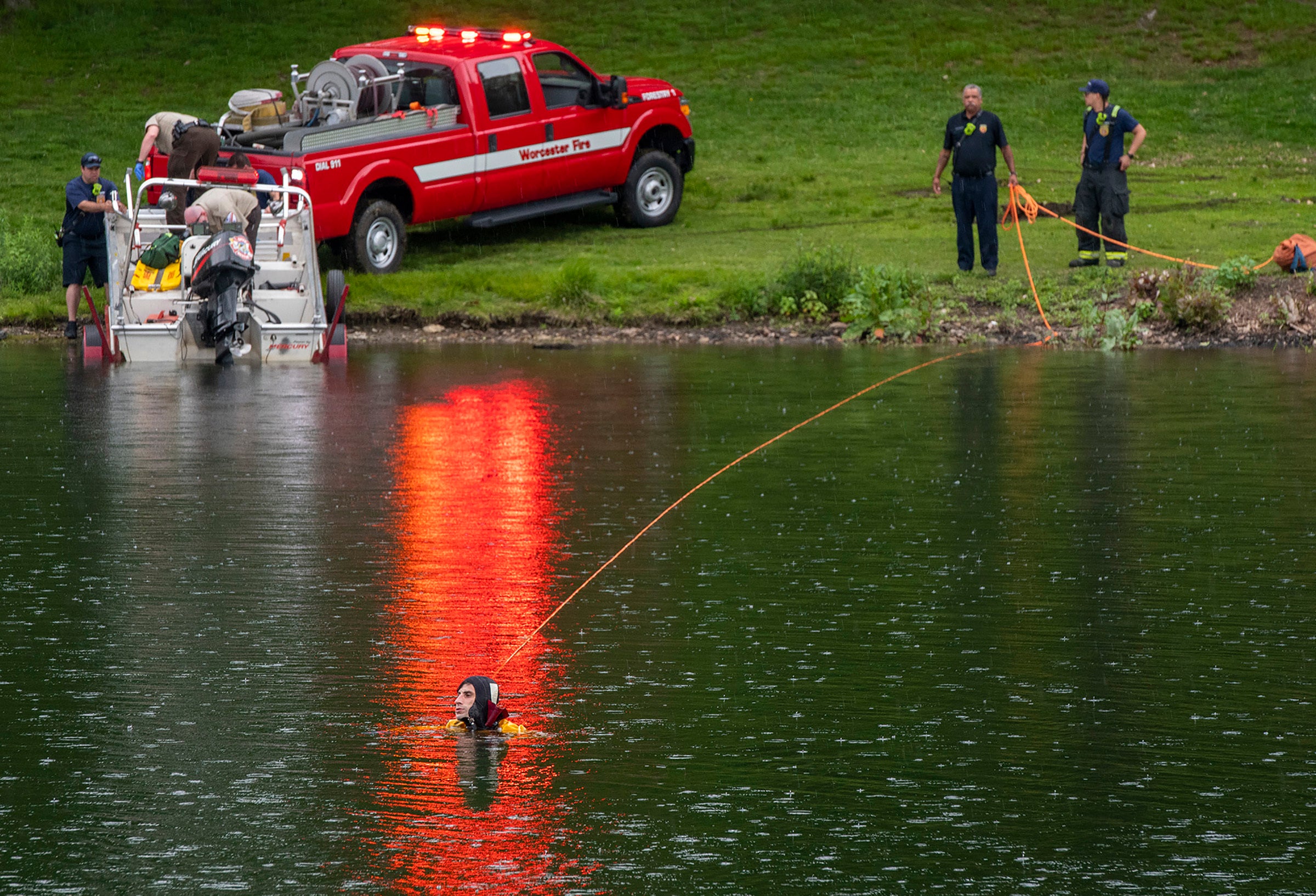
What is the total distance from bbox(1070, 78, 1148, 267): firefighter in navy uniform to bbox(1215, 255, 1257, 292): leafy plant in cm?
110

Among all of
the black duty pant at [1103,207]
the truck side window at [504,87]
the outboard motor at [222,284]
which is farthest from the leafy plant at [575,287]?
the black duty pant at [1103,207]

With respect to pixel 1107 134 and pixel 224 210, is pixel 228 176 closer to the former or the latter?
pixel 224 210

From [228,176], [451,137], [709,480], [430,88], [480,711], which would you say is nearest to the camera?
[480,711]

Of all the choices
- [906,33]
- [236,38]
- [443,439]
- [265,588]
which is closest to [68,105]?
[236,38]

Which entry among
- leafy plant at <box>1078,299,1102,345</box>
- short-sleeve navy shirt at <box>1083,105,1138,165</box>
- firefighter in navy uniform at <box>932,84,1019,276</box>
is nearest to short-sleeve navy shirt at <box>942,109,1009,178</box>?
firefighter in navy uniform at <box>932,84,1019,276</box>

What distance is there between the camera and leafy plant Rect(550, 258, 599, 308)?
2009 centimetres

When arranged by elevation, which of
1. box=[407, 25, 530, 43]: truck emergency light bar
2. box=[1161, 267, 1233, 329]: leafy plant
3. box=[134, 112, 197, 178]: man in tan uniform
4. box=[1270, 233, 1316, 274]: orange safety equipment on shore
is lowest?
box=[1161, 267, 1233, 329]: leafy plant

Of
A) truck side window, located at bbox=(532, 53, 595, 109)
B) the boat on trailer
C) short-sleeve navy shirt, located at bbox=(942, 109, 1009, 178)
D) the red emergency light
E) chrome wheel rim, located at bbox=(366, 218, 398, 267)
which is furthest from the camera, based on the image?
truck side window, located at bbox=(532, 53, 595, 109)

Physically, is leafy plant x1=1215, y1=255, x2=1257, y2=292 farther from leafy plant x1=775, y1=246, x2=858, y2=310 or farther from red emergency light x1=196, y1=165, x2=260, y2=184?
red emergency light x1=196, y1=165, x2=260, y2=184

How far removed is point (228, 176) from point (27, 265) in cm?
316

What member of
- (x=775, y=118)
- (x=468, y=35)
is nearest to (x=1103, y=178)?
(x=468, y=35)

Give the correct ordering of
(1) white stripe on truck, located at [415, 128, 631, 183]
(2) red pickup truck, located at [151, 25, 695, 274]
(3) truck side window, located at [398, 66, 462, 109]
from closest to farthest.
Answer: (2) red pickup truck, located at [151, 25, 695, 274] < (1) white stripe on truck, located at [415, 128, 631, 183] < (3) truck side window, located at [398, 66, 462, 109]

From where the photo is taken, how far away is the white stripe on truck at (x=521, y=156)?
21.1 m

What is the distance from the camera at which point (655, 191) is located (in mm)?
23781
